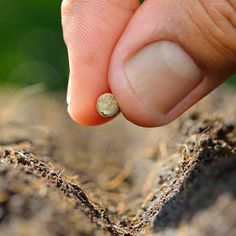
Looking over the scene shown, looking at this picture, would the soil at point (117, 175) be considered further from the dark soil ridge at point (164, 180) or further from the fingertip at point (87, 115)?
the fingertip at point (87, 115)

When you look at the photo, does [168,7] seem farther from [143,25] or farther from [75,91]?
[75,91]

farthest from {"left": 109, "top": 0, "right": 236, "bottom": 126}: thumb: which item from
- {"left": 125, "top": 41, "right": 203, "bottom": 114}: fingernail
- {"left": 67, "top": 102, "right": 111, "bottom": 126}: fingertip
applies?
{"left": 67, "top": 102, "right": 111, "bottom": 126}: fingertip

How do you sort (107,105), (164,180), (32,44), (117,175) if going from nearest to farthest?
(164,180) < (107,105) < (117,175) < (32,44)

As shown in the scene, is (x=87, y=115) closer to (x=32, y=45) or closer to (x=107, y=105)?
(x=107, y=105)

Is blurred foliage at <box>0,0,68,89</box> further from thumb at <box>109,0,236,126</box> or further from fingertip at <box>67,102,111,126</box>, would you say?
thumb at <box>109,0,236,126</box>

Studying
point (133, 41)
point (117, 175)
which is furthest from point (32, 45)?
point (133, 41)

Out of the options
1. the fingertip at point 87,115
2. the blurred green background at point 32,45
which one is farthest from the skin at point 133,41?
the blurred green background at point 32,45

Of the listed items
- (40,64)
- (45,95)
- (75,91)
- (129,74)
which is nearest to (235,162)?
(129,74)
